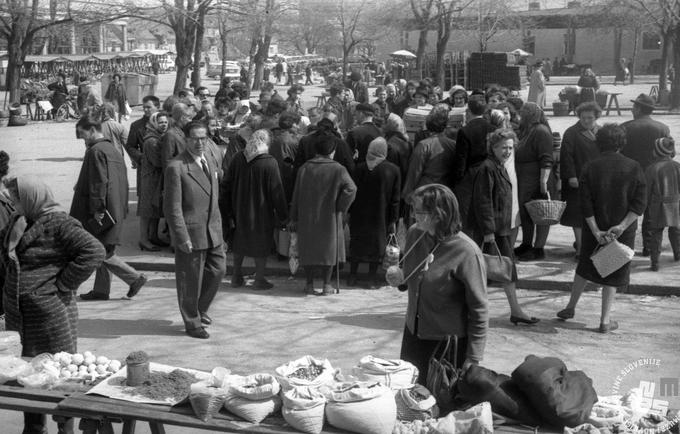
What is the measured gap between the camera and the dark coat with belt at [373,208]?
9961 millimetres

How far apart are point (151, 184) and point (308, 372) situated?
6872 millimetres

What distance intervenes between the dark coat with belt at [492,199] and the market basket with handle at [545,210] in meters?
1.70

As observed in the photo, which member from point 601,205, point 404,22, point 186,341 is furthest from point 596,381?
point 404,22

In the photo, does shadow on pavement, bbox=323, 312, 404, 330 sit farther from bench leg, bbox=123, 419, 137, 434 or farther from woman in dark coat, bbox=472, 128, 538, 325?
bench leg, bbox=123, 419, 137, 434

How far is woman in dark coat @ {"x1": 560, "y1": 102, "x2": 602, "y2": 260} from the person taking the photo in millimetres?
10203

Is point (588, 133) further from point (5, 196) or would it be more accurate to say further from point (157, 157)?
point (5, 196)

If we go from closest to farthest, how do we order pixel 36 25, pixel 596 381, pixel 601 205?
pixel 596 381, pixel 601 205, pixel 36 25

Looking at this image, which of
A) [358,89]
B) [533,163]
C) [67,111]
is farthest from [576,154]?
[67,111]

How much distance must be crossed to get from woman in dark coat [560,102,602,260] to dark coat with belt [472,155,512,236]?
228cm

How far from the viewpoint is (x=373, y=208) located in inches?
395

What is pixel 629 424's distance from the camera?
461 centimetres

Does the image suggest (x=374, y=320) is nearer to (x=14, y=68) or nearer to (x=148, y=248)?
(x=148, y=248)

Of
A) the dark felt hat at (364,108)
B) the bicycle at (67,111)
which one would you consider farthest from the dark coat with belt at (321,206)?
the bicycle at (67,111)

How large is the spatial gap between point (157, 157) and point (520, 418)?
7.44 m
